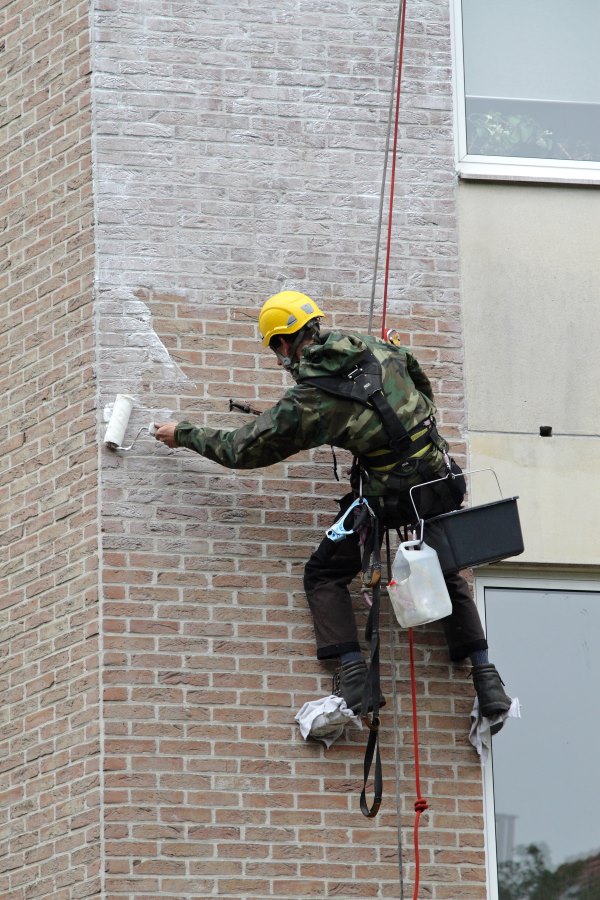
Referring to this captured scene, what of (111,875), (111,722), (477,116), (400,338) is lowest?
(111,875)

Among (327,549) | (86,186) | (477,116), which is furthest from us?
(477,116)

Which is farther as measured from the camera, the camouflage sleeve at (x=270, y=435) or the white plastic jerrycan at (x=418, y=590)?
the camouflage sleeve at (x=270, y=435)

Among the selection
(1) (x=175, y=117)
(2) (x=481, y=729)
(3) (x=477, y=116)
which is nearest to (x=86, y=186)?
(1) (x=175, y=117)

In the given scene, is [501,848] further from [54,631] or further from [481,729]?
[54,631]

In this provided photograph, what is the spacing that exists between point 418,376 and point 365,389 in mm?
386

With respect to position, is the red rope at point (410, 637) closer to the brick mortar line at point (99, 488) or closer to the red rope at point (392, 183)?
the red rope at point (392, 183)

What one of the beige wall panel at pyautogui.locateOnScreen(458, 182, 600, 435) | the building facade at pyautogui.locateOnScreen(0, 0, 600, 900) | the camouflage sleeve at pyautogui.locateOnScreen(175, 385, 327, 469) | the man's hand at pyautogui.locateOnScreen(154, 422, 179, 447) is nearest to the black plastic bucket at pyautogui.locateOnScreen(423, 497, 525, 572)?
the building facade at pyautogui.locateOnScreen(0, 0, 600, 900)

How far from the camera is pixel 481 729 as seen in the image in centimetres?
869

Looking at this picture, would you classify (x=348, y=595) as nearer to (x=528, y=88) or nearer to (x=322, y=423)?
(x=322, y=423)

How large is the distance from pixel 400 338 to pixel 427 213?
663 mm

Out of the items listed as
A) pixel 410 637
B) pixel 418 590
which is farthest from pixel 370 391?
pixel 410 637

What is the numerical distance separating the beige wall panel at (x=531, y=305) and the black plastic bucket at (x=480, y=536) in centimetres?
81

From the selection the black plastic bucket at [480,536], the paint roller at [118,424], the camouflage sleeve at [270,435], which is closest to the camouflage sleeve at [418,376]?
the camouflage sleeve at [270,435]

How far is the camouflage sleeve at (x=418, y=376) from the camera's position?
28.6 feet
